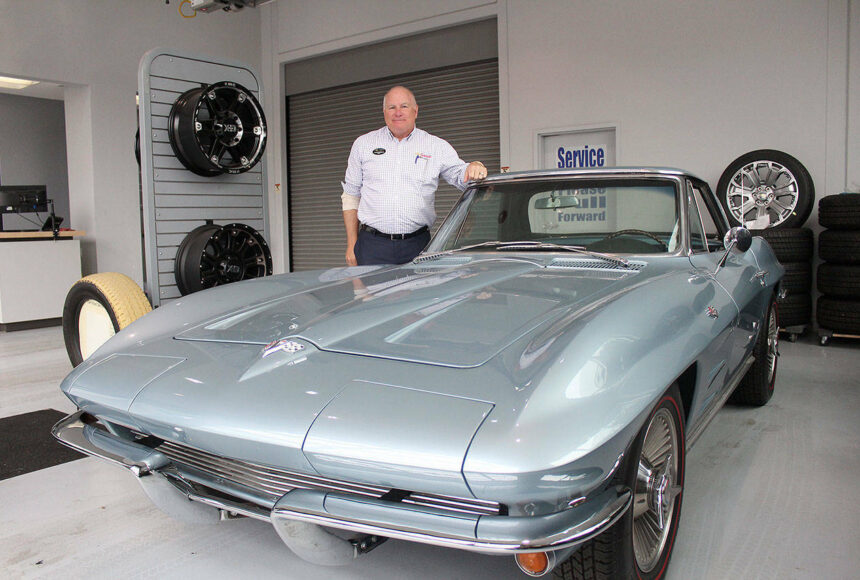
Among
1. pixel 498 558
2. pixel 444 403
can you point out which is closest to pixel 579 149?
pixel 498 558

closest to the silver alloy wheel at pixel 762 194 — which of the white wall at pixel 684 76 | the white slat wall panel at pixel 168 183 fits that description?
the white wall at pixel 684 76

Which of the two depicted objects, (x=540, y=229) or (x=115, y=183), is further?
(x=115, y=183)

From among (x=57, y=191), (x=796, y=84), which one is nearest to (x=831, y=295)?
(x=796, y=84)

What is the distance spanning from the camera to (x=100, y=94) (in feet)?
→ 24.5

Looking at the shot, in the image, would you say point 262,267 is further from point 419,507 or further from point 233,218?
point 419,507

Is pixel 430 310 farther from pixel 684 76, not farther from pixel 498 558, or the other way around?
pixel 684 76

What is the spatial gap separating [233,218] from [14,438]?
1742 mm

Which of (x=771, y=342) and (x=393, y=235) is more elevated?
(x=393, y=235)

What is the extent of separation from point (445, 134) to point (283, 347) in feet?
21.9

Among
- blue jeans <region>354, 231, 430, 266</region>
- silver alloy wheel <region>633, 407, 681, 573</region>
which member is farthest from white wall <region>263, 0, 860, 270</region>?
silver alloy wheel <region>633, 407, 681, 573</region>

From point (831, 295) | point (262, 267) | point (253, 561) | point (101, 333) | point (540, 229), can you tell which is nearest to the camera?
point (253, 561)

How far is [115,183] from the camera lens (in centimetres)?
764

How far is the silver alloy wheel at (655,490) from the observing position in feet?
4.87

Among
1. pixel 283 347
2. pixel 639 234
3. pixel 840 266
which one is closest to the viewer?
pixel 283 347
